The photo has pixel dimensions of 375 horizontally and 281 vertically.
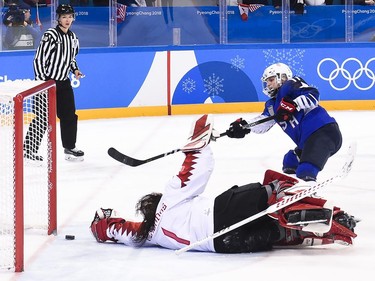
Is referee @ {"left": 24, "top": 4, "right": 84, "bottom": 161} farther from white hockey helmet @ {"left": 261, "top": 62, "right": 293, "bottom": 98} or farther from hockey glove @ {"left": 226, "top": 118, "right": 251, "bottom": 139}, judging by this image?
hockey glove @ {"left": 226, "top": 118, "right": 251, "bottom": 139}

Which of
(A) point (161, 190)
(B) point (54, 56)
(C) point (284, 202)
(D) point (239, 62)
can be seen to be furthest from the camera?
(D) point (239, 62)

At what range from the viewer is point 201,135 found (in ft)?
15.4

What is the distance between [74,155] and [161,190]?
1.39 metres

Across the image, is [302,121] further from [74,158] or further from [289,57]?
[289,57]

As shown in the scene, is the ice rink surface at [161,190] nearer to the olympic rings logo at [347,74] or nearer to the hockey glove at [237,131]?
the olympic rings logo at [347,74]

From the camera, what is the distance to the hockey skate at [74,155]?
25.3ft

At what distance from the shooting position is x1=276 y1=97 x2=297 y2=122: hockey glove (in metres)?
5.69

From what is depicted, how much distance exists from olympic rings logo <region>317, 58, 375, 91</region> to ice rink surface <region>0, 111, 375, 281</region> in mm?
296

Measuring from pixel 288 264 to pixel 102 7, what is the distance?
19.5 ft

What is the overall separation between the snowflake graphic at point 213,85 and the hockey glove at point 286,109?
14.3ft

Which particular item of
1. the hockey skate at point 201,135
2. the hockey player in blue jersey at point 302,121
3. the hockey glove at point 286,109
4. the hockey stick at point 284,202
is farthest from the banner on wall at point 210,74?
the hockey stick at point 284,202

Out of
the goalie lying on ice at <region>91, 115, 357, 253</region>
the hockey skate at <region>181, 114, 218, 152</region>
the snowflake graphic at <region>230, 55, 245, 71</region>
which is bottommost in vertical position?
the goalie lying on ice at <region>91, 115, 357, 253</region>

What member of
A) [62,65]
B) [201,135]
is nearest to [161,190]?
[62,65]

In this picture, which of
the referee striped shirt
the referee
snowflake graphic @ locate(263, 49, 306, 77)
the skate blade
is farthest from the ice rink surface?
the referee striped shirt
